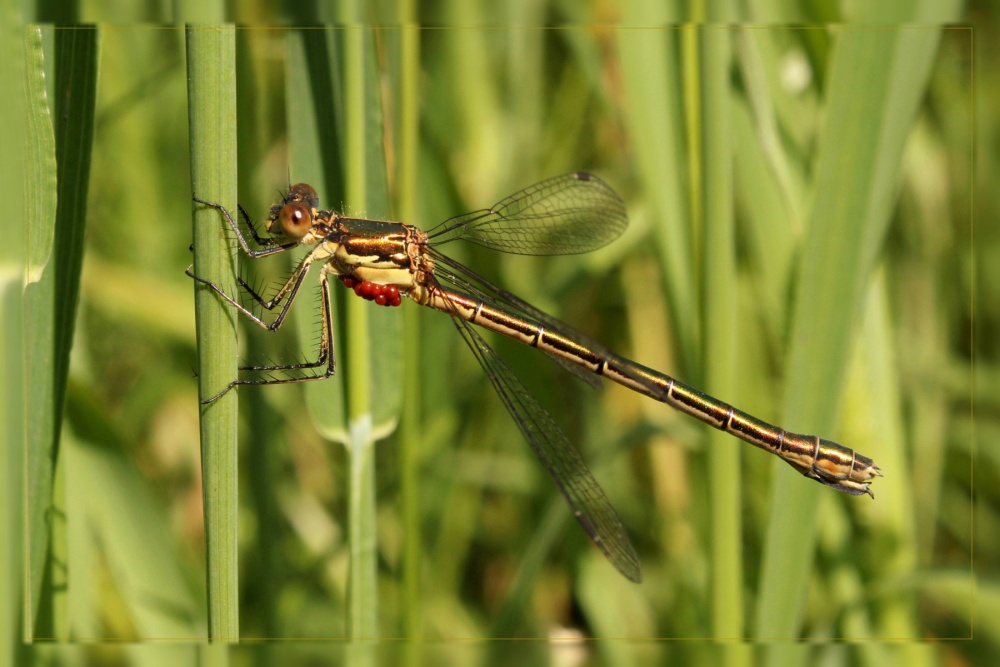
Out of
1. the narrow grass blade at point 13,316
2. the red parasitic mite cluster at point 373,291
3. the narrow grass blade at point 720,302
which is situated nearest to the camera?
the narrow grass blade at point 13,316

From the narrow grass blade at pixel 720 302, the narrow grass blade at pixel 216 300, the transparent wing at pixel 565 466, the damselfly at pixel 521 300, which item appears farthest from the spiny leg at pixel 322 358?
the narrow grass blade at pixel 720 302

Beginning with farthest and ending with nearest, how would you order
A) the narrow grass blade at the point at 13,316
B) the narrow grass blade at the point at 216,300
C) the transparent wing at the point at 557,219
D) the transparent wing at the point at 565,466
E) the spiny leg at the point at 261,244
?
the transparent wing at the point at 557,219 → the transparent wing at the point at 565,466 → the spiny leg at the point at 261,244 → the narrow grass blade at the point at 13,316 → the narrow grass blade at the point at 216,300

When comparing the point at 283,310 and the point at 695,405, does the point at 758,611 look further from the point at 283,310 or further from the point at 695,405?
the point at 283,310

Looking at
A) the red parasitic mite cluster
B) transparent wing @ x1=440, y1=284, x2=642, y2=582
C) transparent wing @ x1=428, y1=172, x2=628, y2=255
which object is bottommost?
transparent wing @ x1=440, y1=284, x2=642, y2=582

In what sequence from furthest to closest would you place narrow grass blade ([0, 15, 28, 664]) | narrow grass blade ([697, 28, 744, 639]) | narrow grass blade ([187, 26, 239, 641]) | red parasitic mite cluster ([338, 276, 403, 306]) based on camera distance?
red parasitic mite cluster ([338, 276, 403, 306]), narrow grass blade ([697, 28, 744, 639]), narrow grass blade ([0, 15, 28, 664]), narrow grass blade ([187, 26, 239, 641])

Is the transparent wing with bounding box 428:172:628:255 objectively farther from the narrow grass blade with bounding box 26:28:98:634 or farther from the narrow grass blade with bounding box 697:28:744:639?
the narrow grass blade with bounding box 26:28:98:634

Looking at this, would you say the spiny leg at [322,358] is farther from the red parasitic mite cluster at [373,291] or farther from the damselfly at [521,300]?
the red parasitic mite cluster at [373,291]

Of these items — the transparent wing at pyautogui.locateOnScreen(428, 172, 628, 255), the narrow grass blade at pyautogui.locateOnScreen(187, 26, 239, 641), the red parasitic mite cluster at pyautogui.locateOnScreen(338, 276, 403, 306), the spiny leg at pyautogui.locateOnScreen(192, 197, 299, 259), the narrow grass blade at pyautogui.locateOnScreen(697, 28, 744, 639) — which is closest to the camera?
the narrow grass blade at pyautogui.locateOnScreen(187, 26, 239, 641)

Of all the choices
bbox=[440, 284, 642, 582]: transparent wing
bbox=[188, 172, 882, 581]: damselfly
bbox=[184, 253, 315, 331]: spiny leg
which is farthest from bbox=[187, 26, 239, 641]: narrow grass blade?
bbox=[440, 284, 642, 582]: transparent wing
